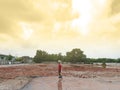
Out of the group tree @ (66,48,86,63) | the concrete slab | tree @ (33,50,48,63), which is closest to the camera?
the concrete slab

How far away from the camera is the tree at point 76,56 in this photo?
548 ft

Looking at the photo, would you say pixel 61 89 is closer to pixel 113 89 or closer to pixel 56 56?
pixel 113 89

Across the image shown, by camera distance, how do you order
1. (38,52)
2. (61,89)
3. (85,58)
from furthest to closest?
1. (38,52)
2. (85,58)
3. (61,89)

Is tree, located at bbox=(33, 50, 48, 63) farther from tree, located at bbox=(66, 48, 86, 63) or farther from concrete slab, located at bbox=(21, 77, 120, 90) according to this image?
concrete slab, located at bbox=(21, 77, 120, 90)

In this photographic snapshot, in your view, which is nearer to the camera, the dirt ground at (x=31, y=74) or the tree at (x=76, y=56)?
the dirt ground at (x=31, y=74)

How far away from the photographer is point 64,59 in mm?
180375

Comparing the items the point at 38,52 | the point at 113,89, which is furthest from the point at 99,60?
the point at 113,89

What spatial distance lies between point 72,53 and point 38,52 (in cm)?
2739

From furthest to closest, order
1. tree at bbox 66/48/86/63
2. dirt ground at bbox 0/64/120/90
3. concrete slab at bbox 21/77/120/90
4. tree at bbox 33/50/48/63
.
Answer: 1. tree at bbox 33/50/48/63
2. tree at bbox 66/48/86/63
3. dirt ground at bbox 0/64/120/90
4. concrete slab at bbox 21/77/120/90

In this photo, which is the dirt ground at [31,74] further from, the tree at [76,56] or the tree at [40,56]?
the tree at [40,56]

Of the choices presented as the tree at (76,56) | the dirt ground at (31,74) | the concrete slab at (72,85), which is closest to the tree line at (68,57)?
the tree at (76,56)

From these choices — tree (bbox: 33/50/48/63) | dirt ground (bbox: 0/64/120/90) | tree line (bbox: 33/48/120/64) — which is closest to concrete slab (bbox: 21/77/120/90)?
dirt ground (bbox: 0/64/120/90)

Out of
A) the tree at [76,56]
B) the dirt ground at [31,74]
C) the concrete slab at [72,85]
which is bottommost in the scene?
the concrete slab at [72,85]

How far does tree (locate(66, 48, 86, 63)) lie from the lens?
167 meters
